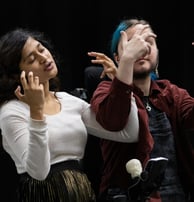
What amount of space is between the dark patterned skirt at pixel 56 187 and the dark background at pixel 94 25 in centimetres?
93

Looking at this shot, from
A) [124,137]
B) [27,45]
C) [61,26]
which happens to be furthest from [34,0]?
[124,137]

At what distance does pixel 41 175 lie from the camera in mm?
1375

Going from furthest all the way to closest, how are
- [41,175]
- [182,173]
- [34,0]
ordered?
[34,0] → [182,173] → [41,175]

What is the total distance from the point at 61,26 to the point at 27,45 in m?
0.90

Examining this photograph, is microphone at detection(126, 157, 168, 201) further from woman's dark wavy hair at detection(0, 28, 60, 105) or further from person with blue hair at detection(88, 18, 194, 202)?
woman's dark wavy hair at detection(0, 28, 60, 105)

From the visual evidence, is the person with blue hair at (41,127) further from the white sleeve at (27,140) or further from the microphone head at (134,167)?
the microphone head at (134,167)

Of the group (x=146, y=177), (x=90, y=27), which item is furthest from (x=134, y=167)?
(x=90, y=27)

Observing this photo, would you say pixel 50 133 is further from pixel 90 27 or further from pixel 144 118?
pixel 90 27

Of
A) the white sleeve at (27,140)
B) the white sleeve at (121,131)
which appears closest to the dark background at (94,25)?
the white sleeve at (121,131)

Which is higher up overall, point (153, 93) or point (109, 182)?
point (153, 93)

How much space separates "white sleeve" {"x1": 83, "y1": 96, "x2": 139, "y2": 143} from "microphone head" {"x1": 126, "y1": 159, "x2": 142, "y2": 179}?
0.33 feet

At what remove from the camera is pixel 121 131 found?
1.53 m

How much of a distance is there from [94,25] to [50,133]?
105 cm

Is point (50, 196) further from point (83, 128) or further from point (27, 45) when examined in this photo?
point (27, 45)
